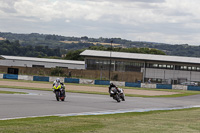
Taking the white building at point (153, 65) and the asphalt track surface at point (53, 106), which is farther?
the white building at point (153, 65)

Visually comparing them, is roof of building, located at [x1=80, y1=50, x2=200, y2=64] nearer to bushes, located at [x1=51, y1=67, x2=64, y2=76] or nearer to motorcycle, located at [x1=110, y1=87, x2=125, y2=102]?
bushes, located at [x1=51, y1=67, x2=64, y2=76]

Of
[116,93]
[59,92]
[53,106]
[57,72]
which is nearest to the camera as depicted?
[53,106]

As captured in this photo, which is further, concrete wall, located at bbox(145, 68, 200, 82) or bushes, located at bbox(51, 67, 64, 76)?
concrete wall, located at bbox(145, 68, 200, 82)

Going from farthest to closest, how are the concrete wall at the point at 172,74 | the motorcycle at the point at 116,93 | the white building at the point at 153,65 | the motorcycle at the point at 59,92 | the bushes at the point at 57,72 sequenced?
the white building at the point at 153,65, the concrete wall at the point at 172,74, the bushes at the point at 57,72, the motorcycle at the point at 116,93, the motorcycle at the point at 59,92

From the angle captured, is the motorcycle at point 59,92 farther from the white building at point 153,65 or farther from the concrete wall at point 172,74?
the concrete wall at point 172,74

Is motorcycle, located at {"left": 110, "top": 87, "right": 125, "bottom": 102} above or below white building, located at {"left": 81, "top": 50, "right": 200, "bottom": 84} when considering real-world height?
below

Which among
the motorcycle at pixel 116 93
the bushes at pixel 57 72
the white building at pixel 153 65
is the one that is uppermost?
the white building at pixel 153 65

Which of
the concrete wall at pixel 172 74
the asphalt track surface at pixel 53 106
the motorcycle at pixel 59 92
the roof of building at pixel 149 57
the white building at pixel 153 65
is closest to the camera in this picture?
the asphalt track surface at pixel 53 106

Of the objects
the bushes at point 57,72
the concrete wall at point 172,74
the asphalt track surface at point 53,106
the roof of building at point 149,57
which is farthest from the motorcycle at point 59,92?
the roof of building at point 149,57

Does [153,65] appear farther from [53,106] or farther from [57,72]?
[53,106]

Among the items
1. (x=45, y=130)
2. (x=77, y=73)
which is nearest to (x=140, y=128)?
(x=45, y=130)

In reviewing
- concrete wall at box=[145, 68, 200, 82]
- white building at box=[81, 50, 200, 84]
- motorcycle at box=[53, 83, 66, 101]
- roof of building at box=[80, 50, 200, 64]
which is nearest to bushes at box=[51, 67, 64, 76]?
white building at box=[81, 50, 200, 84]

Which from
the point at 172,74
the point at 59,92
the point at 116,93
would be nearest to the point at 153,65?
the point at 172,74

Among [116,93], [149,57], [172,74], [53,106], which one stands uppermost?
[149,57]
